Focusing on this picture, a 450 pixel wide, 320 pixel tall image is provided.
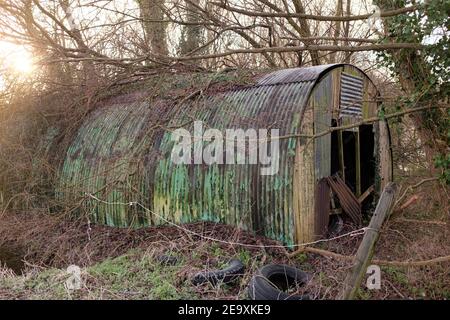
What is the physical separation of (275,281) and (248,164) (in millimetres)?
2032

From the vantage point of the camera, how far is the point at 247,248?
675cm

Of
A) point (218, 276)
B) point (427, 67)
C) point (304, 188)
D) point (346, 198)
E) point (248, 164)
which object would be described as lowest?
point (218, 276)

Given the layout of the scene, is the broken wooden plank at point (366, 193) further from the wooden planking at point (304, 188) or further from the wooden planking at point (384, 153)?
the wooden planking at point (304, 188)

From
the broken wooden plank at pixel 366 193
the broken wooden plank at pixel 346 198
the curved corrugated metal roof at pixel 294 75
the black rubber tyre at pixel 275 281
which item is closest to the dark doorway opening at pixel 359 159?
the broken wooden plank at pixel 366 193

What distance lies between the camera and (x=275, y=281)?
599cm

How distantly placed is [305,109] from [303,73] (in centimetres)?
113

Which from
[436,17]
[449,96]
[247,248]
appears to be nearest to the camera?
[436,17]

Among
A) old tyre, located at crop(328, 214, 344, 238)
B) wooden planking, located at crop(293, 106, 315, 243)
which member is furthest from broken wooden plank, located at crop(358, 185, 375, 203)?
wooden planking, located at crop(293, 106, 315, 243)

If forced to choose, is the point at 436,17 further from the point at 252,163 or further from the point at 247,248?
the point at 247,248

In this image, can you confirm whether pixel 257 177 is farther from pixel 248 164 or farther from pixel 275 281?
pixel 275 281

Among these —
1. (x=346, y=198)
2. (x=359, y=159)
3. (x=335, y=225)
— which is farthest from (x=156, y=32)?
(x=335, y=225)

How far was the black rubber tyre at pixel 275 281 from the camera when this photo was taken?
5.05 m
